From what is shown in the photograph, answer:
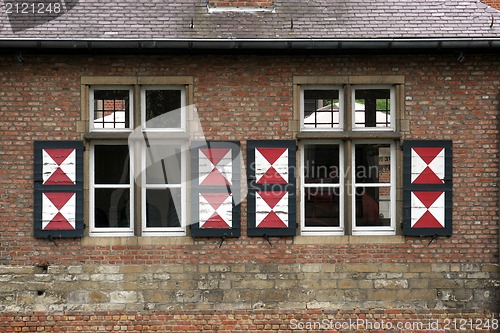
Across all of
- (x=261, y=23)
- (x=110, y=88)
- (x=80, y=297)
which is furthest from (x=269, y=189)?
(x=80, y=297)

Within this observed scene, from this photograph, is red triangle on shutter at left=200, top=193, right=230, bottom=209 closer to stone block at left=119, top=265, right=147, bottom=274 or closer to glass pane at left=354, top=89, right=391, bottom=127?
stone block at left=119, top=265, right=147, bottom=274

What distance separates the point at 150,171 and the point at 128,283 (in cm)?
163

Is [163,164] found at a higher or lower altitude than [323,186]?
higher

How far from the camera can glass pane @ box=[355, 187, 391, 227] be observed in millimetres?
10977

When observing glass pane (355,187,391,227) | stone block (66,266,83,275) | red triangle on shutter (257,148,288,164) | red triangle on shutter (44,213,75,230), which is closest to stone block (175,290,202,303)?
stone block (66,266,83,275)

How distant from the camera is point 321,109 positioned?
1095cm

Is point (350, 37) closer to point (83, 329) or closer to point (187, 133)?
point (187, 133)

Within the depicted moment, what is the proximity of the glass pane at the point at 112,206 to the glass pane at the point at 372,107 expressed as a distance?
11.6ft

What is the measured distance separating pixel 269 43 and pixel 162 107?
1.82m

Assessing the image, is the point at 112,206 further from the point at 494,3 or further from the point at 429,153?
the point at 494,3

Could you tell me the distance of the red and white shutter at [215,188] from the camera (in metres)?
10.7

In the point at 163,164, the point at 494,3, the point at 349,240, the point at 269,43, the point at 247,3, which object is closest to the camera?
the point at 269,43

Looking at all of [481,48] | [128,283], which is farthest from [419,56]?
[128,283]

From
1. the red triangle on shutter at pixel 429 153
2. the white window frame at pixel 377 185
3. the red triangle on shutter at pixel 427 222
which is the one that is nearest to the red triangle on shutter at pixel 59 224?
the white window frame at pixel 377 185
